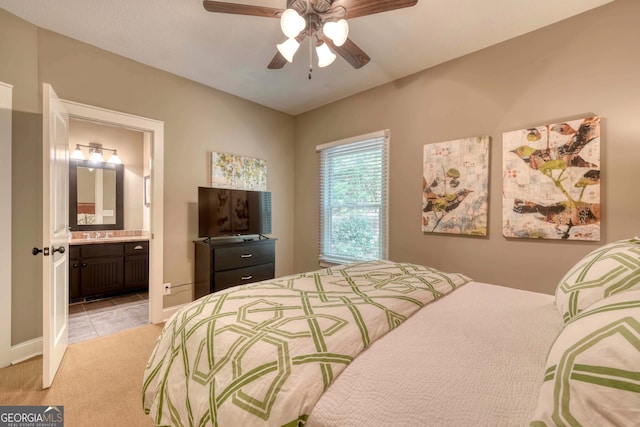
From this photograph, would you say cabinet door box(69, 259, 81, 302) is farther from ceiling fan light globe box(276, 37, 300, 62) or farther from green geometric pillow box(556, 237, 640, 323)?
green geometric pillow box(556, 237, 640, 323)

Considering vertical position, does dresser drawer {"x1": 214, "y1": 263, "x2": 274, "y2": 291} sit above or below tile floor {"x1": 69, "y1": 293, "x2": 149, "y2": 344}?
above

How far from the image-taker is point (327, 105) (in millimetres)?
3840

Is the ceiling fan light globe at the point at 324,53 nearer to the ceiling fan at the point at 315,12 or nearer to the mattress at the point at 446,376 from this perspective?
the ceiling fan at the point at 315,12

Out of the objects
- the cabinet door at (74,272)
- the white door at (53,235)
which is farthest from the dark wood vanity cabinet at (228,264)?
the cabinet door at (74,272)

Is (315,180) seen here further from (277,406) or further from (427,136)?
(277,406)

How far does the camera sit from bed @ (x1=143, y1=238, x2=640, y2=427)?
570mm

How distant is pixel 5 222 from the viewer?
2158 millimetres

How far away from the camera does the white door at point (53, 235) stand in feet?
6.03

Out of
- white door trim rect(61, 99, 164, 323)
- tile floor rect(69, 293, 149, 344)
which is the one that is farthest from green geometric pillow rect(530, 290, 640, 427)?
tile floor rect(69, 293, 149, 344)

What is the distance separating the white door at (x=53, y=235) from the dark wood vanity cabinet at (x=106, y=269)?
1.52 m

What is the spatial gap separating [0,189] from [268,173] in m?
2.52

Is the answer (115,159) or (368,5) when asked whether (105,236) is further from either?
(368,5)

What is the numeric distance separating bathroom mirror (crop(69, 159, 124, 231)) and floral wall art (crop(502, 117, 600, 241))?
16.9 ft

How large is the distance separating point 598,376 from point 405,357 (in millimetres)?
456
